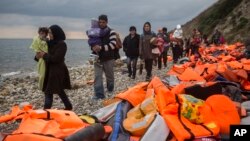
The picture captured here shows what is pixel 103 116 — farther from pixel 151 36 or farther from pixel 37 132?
pixel 151 36

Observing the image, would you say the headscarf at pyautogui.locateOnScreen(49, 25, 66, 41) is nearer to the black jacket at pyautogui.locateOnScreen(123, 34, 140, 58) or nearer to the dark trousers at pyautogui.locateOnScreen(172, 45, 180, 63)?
the black jacket at pyautogui.locateOnScreen(123, 34, 140, 58)

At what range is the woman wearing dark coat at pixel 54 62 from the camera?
852 centimetres

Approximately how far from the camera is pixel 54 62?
859cm

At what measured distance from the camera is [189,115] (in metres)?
5.89

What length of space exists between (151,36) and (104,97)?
3.96m

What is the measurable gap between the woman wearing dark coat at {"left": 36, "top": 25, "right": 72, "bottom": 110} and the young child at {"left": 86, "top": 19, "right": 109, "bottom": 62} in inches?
70.6

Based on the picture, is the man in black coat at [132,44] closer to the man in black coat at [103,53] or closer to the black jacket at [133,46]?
the black jacket at [133,46]

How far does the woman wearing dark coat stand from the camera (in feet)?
28.0

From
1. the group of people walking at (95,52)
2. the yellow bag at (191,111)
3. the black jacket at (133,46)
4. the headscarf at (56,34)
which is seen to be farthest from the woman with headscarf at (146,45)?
the yellow bag at (191,111)

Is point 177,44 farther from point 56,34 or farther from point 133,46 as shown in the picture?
point 56,34

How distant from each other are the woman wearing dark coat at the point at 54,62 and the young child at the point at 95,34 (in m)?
1.79

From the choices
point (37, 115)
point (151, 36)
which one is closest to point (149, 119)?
point (37, 115)

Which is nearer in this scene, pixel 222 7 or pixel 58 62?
pixel 58 62

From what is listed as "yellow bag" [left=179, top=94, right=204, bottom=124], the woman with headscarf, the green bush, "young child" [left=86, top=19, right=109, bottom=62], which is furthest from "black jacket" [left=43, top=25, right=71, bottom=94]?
the green bush
